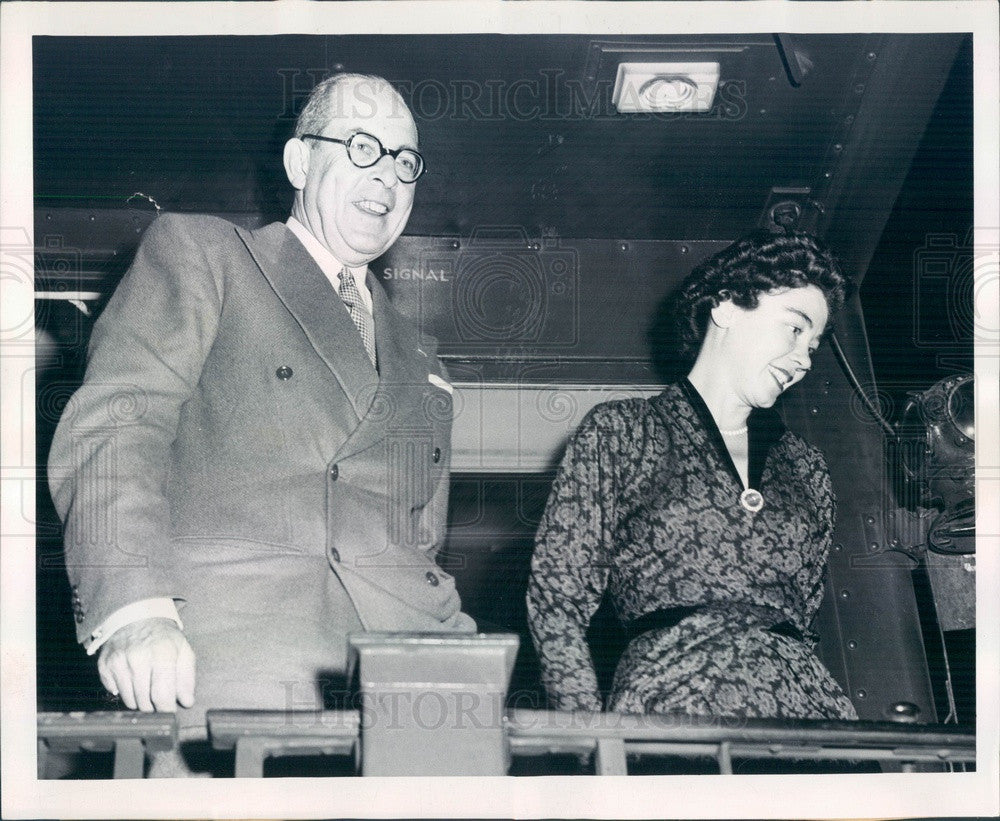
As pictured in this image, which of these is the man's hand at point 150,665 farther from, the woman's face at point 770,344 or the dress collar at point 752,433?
the woman's face at point 770,344

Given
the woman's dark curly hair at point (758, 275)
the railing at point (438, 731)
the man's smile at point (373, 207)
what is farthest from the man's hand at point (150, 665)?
the woman's dark curly hair at point (758, 275)

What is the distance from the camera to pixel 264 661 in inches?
64.8

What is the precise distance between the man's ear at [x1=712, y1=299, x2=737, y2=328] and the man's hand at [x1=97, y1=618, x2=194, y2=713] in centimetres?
104

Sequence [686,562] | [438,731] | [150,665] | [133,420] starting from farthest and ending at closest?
[686,562] < [133,420] < [150,665] < [438,731]

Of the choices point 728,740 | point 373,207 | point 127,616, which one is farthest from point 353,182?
point 728,740

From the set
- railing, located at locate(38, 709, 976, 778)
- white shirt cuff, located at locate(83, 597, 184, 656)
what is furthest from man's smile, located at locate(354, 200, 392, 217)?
railing, located at locate(38, 709, 976, 778)

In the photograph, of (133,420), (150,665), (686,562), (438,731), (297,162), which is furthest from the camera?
(297,162)

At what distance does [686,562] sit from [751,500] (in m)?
0.16

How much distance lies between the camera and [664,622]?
69.5 inches

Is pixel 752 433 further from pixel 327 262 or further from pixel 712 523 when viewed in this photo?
pixel 327 262

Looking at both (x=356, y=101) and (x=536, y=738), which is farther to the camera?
(x=356, y=101)

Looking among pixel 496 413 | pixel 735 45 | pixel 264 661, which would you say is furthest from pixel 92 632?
pixel 735 45

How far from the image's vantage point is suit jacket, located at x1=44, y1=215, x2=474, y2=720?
164cm

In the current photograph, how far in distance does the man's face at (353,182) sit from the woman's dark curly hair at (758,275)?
56cm
